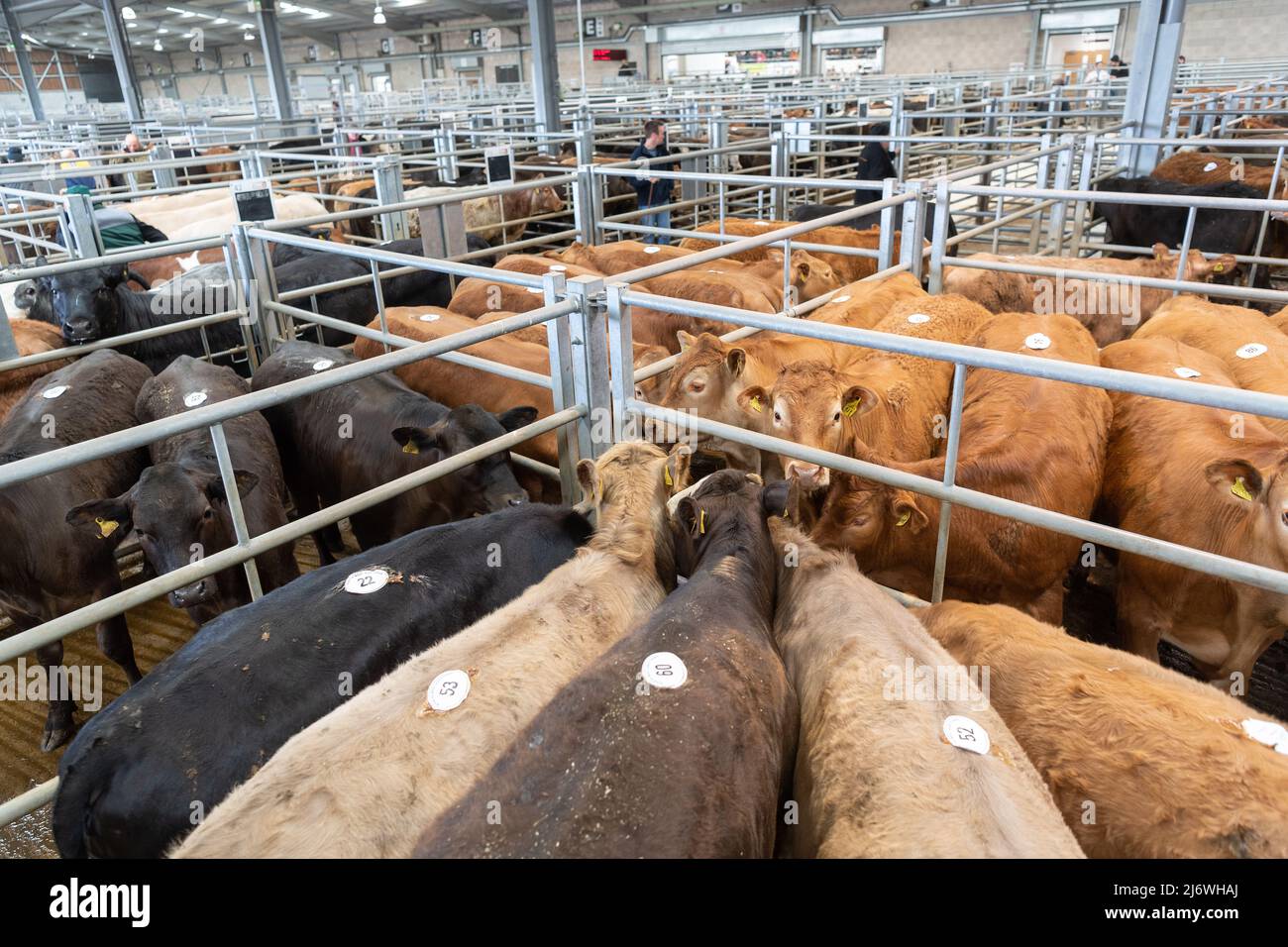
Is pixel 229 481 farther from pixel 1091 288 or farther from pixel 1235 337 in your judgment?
pixel 1091 288

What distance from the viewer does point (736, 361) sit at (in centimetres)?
414

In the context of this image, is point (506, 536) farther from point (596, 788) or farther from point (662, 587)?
point (596, 788)

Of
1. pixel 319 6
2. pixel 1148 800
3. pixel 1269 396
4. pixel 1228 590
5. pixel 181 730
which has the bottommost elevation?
pixel 1228 590

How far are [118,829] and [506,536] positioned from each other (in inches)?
52.9

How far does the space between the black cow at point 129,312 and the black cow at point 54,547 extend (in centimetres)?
158

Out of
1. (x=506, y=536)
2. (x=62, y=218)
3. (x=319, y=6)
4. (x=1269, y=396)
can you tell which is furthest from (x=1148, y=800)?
(x=319, y=6)

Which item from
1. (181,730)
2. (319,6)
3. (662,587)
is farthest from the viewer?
(319,6)

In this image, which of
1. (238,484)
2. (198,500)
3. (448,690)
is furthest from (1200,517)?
(198,500)

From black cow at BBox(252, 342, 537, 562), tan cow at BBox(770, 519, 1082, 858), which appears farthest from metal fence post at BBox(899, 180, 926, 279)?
tan cow at BBox(770, 519, 1082, 858)

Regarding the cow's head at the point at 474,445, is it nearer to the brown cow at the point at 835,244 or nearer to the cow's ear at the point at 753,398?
the cow's ear at the point at 753,398

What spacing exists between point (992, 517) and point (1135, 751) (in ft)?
4.56

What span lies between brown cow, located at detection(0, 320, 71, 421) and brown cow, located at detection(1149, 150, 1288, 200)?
1080cm

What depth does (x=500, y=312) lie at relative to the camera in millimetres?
6039

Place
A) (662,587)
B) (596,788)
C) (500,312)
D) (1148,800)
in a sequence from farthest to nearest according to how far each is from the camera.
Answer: (500,312), (662,587), (1148,800), (596,788)
